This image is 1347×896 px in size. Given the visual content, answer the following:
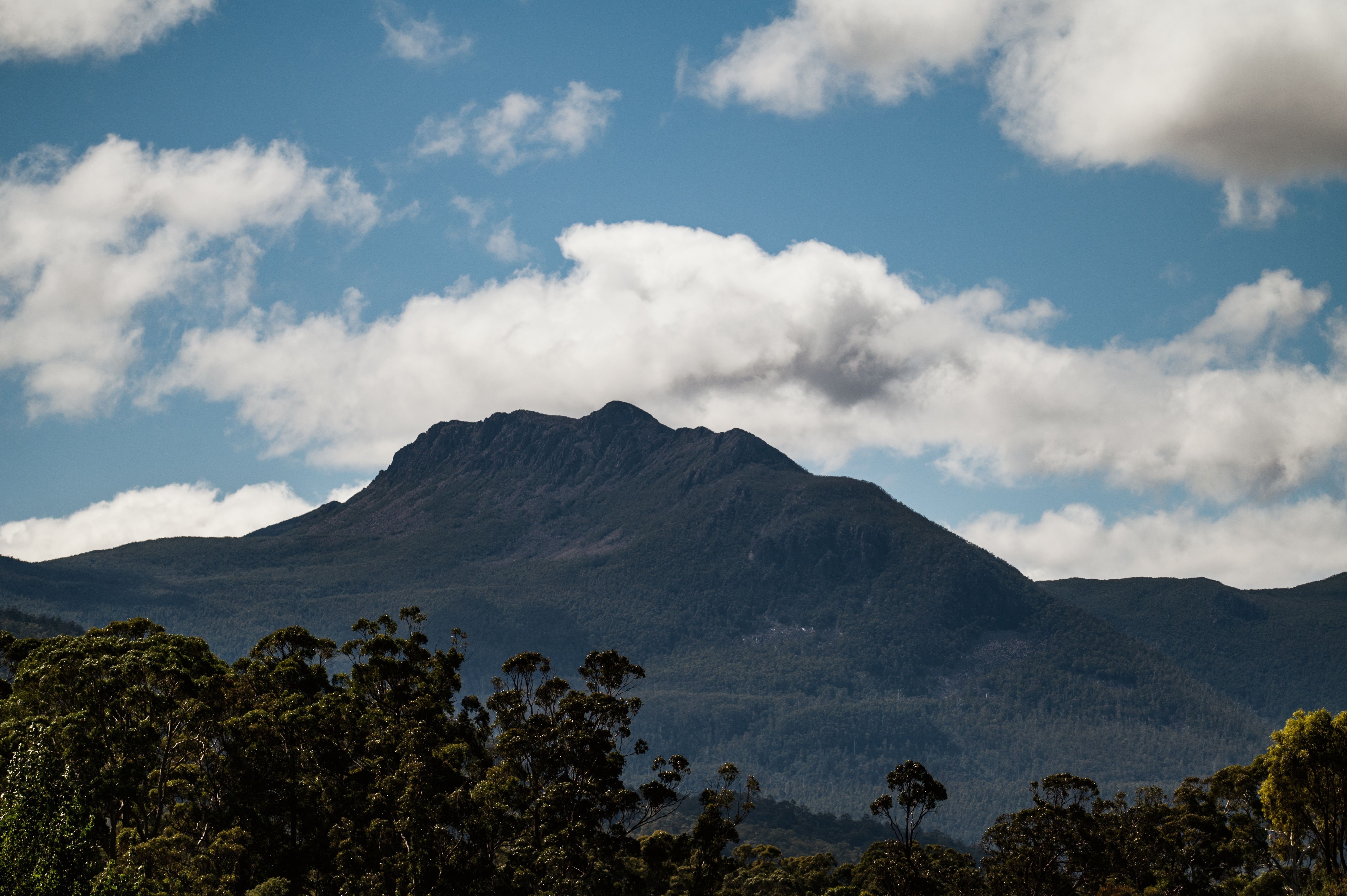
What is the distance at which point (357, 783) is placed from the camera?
65.3m

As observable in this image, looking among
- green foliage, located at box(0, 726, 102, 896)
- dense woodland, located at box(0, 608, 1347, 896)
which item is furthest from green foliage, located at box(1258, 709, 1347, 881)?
green foliage, located at box(0, 726, 102, 896)

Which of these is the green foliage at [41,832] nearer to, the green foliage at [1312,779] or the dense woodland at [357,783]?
the dense woodland at [357,783]

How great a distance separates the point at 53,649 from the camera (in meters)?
59.5

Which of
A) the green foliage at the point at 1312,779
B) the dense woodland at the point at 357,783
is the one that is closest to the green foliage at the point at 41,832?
the dense woodland at the point at 357,783

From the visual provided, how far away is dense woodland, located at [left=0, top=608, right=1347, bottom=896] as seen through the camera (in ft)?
181

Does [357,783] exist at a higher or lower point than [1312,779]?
lower

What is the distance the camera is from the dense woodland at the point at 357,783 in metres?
55.2

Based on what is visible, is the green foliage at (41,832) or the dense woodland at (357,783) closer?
the green foliage at (41,832)

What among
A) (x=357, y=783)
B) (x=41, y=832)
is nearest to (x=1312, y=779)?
(x=357, y=783)

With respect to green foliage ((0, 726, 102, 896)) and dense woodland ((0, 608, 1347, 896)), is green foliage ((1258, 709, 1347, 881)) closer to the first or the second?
dense woodland ((0, 608, 1347, 896))

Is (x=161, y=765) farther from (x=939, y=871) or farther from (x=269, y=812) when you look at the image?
(x=939, y=871)

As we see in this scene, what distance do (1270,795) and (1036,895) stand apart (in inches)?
722

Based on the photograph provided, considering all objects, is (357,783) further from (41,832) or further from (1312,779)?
(1312,779)

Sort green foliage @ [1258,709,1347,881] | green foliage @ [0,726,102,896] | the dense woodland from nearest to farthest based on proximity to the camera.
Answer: green foliage @ [0,726,102,896] < the dense woodland < green foliage @ [1258,709,1347,881]
